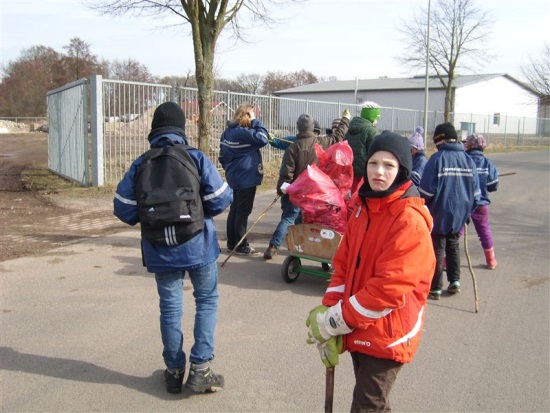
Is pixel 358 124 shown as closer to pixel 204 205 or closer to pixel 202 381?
pixel 204 205

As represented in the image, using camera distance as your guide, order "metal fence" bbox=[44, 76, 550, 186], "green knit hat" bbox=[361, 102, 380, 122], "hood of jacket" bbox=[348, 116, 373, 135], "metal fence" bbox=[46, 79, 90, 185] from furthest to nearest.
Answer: "metal fence" bbox=[46, 79, 90, 185]
"metal fence" bbox=[44, 76, 550, 186]
"green knit hat" bbox=[361, 102, 380, 122]
"hood of jacket" bbox=[348, 116, 373, 135]

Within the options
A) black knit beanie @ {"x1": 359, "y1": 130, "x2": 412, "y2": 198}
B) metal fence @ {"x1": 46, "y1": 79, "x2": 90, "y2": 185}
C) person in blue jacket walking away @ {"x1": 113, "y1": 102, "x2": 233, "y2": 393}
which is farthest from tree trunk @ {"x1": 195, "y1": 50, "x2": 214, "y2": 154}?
black knit beanie @ {"x1": 359, "y1": 130, "x2": 412, "y2": 198}

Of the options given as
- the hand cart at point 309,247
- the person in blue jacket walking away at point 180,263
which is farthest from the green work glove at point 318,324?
the hand cart at point 309,247

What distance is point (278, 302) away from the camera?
539 centimetres

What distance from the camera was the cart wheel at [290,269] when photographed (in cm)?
600

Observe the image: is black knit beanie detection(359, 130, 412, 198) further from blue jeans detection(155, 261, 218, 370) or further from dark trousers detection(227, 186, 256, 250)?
dark trousers detection(227, 186, 256, 250)

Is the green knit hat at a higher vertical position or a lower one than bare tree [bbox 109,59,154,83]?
lower

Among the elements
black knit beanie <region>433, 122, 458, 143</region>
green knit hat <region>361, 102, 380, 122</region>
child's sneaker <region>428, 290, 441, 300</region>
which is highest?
green knit hat <region>361, 102, 380, 122</region>

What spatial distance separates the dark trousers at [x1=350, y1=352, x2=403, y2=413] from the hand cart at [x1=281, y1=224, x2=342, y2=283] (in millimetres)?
3111

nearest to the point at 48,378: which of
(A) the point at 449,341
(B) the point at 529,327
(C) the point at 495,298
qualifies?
(A) the point at 449,341

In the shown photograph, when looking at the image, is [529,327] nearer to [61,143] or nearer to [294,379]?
[294,379]

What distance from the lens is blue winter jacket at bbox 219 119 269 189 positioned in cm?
695

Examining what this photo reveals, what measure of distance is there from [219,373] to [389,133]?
222 cm

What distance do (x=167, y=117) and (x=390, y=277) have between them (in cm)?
192
